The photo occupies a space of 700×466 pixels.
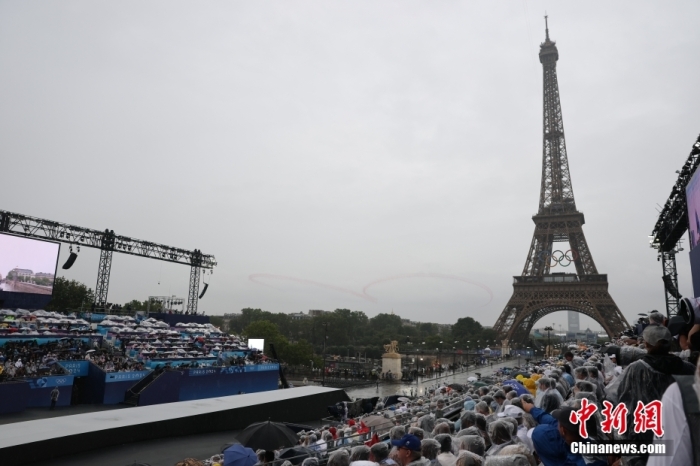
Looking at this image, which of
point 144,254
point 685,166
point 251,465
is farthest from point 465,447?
point 144,254

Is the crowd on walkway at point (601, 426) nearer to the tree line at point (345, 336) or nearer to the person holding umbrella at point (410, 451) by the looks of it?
the person holding umbrella at point (410, 451)

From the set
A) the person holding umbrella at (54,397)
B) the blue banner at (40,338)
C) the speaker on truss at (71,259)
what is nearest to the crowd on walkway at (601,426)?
the person holding umbrella at (54,397)

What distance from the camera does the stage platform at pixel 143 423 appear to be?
10539 mm

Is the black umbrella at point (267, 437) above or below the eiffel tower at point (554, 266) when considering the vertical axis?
below

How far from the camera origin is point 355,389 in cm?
3347

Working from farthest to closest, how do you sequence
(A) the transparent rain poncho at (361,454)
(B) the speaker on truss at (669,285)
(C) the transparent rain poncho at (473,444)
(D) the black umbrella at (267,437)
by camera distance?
(B) the speaker on truss at (669,285) < (D) the black umbrella at (267,437) < (A) the transparent rain poncho at (361,454) < (C) the transparent rain poncho at (473,444)

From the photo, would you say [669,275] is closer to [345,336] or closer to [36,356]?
[36,356]

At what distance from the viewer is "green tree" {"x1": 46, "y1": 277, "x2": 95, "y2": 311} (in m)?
52.3

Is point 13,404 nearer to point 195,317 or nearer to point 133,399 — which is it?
point 133,399

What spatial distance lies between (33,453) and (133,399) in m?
12.8

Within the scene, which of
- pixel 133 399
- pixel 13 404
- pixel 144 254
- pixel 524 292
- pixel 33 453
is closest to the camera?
pixel 33 453

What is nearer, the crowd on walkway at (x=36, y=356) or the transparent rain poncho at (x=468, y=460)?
the transparent rain poncho at (x=468, y=460)

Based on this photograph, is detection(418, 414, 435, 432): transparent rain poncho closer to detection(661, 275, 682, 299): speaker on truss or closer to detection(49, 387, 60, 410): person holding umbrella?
detection(49, 387, 60, 410): person holding umbrella

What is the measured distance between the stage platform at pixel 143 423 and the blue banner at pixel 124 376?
674 cm
